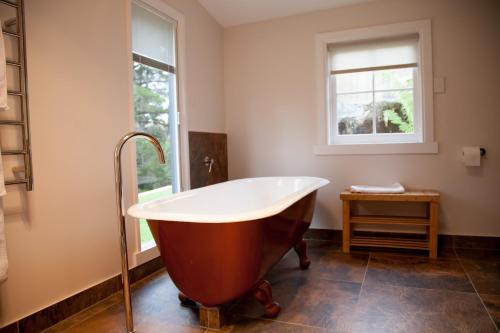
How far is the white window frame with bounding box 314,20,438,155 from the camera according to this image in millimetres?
2951

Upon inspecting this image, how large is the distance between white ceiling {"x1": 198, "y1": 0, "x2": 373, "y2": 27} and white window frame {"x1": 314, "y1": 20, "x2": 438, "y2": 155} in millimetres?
267

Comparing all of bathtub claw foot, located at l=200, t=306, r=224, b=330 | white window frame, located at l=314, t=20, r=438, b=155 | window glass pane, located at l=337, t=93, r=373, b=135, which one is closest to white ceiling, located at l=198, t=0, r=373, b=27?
white window frame, located at l=314, t=20, r=438, b=155

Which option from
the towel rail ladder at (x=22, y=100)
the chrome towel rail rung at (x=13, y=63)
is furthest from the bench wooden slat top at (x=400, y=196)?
the chrome towel rail rung at (x=13, y=63)

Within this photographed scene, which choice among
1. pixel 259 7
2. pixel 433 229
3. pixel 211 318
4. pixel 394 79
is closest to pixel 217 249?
pixel 211 318

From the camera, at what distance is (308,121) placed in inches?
132

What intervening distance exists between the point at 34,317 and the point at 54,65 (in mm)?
1295

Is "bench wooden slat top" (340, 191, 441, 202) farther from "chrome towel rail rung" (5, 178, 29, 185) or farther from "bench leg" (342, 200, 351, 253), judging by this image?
"chrome towel rail rung" (5, 178, 29, 185)

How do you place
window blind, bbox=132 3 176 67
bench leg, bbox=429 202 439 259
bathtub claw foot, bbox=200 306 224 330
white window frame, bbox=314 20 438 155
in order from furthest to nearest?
white window frame, bbox=314 20 438 155 → bench leg, bbox=429 202 439 259 → window blind, bbox=132 3 176 67 → bathtub claw foot, bbox=200 306 224 330

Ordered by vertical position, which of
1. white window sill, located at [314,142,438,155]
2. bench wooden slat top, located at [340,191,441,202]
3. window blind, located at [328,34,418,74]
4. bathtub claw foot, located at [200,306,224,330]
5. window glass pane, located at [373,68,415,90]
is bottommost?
bathtub claw foot, located at [200,306,224,330]

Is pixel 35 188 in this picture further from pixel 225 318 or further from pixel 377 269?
pixel 377 269

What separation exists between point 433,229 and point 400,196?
Result: 0.36 metres

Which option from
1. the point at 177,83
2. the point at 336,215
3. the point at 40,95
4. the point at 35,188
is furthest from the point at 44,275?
the point at 336,215

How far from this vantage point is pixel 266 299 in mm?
1817

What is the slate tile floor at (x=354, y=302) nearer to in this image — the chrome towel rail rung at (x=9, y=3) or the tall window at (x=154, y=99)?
the tall window at (x=154, y=99)
